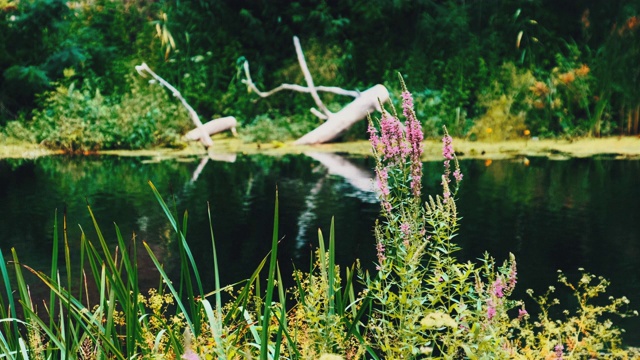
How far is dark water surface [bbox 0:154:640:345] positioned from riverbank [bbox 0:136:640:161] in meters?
0.44

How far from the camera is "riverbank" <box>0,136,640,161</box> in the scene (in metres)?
10.1

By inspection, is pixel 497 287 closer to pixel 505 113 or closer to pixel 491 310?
pixel 491 310

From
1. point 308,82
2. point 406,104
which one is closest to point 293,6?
point 308,82

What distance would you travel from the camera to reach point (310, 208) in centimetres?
702

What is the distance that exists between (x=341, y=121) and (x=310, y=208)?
4604 millimetres

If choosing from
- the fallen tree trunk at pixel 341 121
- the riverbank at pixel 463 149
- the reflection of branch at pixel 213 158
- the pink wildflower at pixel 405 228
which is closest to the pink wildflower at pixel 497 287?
the pink wildflower at pixel 405 228

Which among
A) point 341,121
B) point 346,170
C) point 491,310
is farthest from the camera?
point 341,121

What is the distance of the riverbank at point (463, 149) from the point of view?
10.1 metres

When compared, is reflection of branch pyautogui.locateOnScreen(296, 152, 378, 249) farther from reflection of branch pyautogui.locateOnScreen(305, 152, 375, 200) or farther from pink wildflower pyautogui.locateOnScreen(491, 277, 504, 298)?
pink wildflower pyautogui.locateOnScreen(491, 277, 504, 298)

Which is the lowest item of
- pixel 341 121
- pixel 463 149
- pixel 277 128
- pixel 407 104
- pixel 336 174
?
pixel 336 174

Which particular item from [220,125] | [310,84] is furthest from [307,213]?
[310,84]

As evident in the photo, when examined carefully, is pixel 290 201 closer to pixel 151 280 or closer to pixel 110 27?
pixel 151 280

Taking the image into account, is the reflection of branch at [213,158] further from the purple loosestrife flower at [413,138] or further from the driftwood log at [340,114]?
the purple loosestrife flower at [413,138]

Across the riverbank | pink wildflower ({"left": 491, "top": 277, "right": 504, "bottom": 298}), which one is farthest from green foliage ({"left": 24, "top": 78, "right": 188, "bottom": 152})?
pink wildflower ({"left": 491, "top": 277, "right": 504, "bottom": 298})
